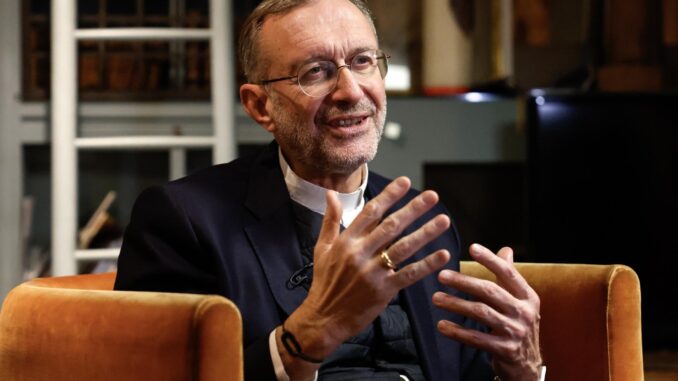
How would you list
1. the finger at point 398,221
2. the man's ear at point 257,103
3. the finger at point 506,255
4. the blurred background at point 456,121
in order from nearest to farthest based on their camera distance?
1. the finger at point 398,221
2. the finger at point 506,255
3. the man's ear at point 257,103
4. the blurred background at point 456,121

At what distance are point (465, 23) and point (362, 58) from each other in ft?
6.33

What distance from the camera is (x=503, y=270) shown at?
1.39 metres

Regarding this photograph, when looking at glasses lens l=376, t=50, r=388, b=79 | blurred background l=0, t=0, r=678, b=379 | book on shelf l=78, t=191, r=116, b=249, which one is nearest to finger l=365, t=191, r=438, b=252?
glasses lens l=376, t=50, r=388, b=79

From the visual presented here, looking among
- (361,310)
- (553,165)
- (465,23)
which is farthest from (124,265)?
(465,23)

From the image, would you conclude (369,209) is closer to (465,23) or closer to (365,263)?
(365,263)

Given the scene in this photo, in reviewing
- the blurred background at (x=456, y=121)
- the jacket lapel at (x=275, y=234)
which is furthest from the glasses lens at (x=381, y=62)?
the blurred background at (x=456, y=121)

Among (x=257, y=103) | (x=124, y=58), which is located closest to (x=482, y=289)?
(x=257, y=103)

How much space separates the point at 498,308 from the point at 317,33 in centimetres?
57

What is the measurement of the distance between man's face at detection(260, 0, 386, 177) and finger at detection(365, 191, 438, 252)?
403mm

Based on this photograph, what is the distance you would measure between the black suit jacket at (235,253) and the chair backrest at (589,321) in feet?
0.60

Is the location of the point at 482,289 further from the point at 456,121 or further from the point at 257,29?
the point at 456,121

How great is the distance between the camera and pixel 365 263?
1241mm

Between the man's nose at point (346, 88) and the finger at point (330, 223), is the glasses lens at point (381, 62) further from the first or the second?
the finger at point (330, 223)

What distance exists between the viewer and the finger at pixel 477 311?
1.37m
